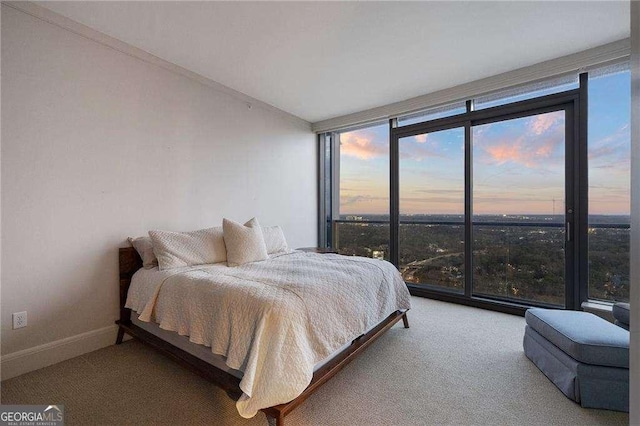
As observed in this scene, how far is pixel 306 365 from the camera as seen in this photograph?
1.49 metres

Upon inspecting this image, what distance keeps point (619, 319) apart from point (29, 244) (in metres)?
4.27

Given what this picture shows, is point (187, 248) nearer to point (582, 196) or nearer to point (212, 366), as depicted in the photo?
point (212, 366)

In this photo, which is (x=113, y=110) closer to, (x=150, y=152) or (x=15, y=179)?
(x=150, y=152)

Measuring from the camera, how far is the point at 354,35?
241 centimetres

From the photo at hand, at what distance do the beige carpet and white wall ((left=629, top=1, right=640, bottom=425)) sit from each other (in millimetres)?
1157

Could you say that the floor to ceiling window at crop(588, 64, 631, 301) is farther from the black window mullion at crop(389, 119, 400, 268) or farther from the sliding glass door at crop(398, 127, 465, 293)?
the black window mullion at crop(389, 119, 400, 268)

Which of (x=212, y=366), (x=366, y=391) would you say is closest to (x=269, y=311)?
(x=212, y=366)

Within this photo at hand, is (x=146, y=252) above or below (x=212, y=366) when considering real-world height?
above

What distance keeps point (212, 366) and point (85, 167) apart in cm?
190

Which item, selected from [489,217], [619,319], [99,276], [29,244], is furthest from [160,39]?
[619,319]

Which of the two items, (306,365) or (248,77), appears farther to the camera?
(248,77)

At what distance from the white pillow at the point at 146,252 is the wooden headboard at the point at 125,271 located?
0.28 feet

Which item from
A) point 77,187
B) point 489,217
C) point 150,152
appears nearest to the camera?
point 77,187

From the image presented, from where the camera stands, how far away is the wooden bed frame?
1.54m
